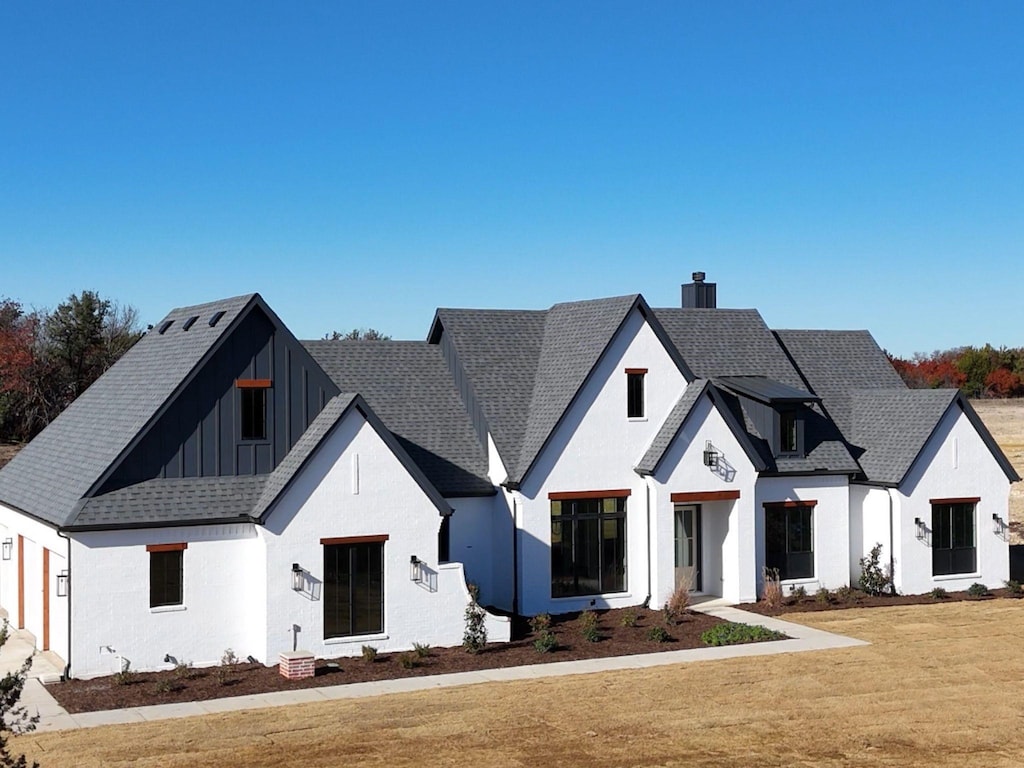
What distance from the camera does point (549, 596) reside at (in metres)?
29.6

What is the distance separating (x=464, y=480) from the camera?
30062 mm

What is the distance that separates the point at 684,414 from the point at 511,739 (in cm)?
1347

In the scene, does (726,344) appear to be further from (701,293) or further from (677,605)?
(677,605)

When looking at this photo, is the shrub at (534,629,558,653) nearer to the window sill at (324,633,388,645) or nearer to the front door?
the window sill at (324,633,388,645)

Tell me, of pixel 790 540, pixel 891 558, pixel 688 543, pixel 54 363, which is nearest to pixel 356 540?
pixel 688 543

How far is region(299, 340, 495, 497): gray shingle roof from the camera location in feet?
99.0

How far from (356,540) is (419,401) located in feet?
24.4

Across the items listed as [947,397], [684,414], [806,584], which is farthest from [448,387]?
[947,397]

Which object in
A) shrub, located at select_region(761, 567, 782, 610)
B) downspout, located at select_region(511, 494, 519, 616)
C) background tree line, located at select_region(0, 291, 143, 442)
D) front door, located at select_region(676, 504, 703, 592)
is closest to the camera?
downspout, located at select_region(511, 494, 519, 616)

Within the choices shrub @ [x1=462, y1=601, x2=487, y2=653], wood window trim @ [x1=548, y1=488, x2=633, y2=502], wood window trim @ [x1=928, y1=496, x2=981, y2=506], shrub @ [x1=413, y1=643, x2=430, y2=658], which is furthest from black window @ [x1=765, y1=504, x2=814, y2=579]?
shrub @ [x1=413, y1=643, x2=430, y2=658]

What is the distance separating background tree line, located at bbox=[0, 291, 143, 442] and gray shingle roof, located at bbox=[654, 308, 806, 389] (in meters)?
34.4

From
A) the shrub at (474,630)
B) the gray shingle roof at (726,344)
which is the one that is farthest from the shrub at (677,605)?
the gray shingle roof at (726,344)

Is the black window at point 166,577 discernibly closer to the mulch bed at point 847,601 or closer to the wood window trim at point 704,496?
the wood window trim at point 704,496

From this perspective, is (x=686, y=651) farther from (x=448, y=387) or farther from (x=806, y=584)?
(x=448, y=387)
